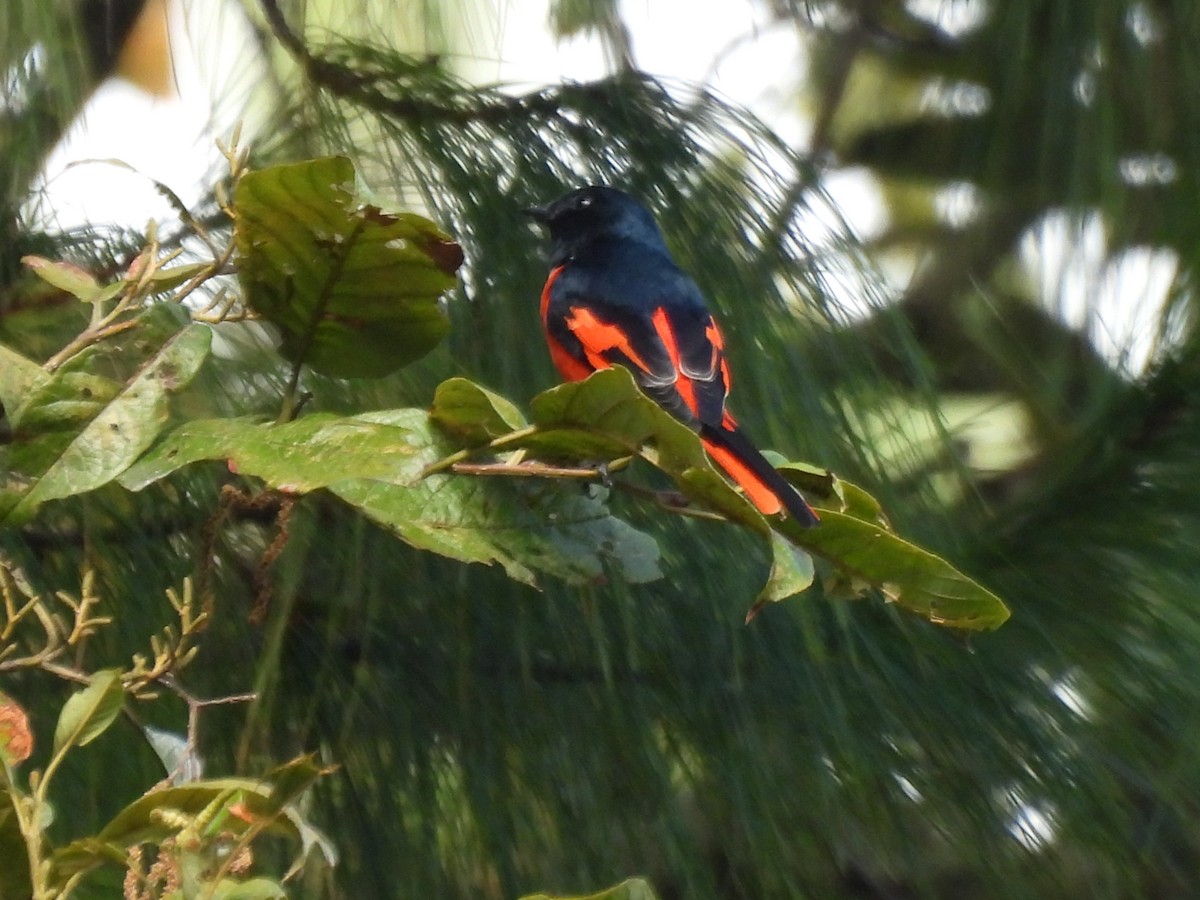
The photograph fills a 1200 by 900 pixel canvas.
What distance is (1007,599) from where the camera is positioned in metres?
0.80

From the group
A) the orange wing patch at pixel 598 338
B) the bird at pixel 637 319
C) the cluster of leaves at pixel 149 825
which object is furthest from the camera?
the orange wing patch at pixel 598 338

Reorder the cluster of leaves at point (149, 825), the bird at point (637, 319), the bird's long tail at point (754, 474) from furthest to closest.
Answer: the bird at point (637, 319) < the bird's long tail at point (754, 474) < the cluster of leaves at point (149, 825)

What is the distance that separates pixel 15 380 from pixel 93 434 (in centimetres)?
3

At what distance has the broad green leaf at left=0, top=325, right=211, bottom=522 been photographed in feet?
1.18

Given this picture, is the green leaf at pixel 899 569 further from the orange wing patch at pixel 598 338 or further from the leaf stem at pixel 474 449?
the orange wing patch at pixel 598 338

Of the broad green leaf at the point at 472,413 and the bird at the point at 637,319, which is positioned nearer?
the broad green leaf at the point at 472,413

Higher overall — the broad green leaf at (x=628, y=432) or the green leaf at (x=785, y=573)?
the broad green leaf at (x=628, y=432)

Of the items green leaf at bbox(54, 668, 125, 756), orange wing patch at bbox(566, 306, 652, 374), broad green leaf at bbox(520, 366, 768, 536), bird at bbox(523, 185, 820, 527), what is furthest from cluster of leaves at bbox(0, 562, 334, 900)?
orange wing patch at bbox(566, 306, 652, 374)

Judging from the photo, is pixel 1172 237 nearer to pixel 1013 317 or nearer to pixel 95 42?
pixel 1013 317

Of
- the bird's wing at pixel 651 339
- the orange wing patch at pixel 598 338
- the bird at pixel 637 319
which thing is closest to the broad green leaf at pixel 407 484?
the bird at pixel 637 319

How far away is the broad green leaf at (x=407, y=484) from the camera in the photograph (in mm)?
348

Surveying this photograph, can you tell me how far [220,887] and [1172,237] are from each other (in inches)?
31.8

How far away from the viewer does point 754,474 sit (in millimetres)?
589

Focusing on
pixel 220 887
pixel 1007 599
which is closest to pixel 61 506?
pixel 220 887
